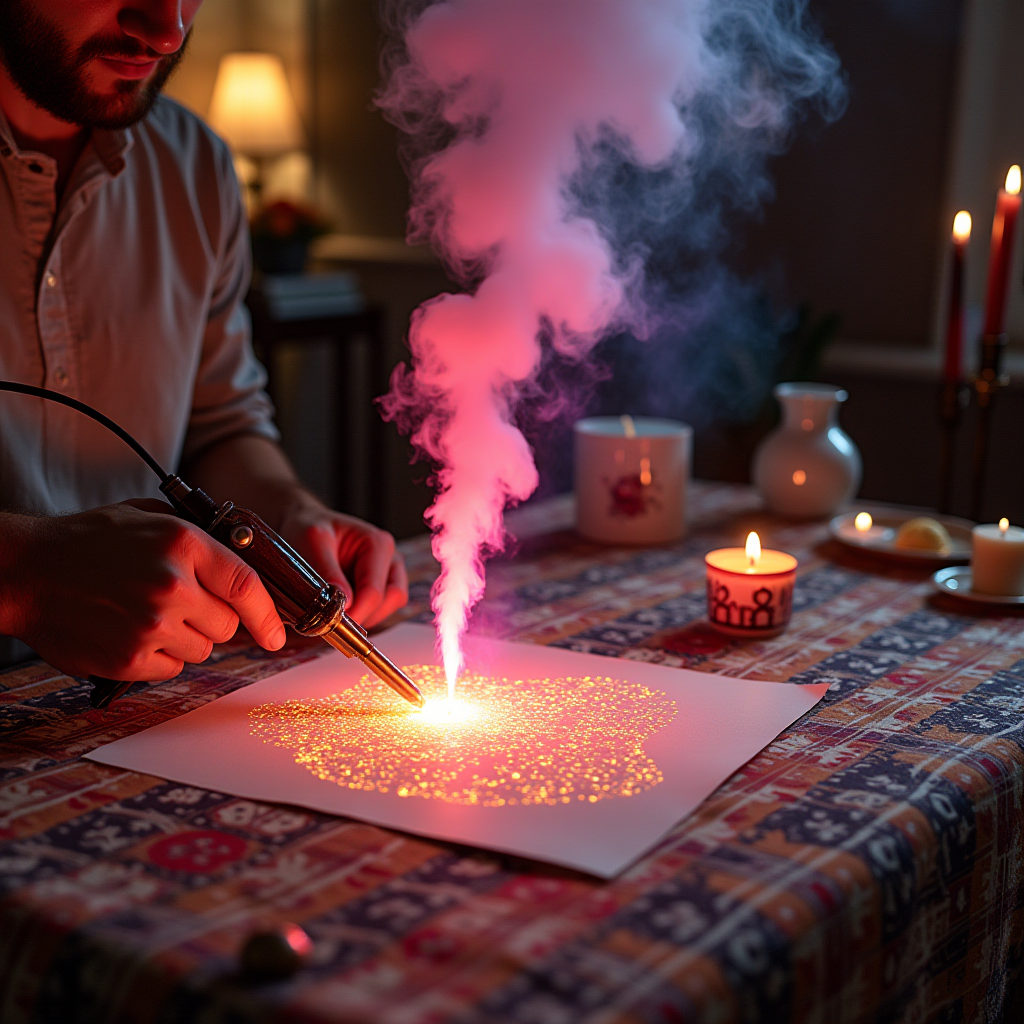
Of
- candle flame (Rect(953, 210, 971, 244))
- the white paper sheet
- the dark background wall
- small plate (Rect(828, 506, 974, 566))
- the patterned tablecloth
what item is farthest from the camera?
the dark background wall

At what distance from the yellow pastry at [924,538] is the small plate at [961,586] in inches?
2.0

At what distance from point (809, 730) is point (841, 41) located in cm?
225

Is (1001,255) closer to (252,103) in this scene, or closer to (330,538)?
(330,538)

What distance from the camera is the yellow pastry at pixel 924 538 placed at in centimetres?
146

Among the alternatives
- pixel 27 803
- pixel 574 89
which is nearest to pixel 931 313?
pixel 574 89

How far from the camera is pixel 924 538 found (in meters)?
1.46

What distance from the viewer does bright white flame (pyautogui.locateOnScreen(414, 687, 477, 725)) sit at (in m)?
0.91

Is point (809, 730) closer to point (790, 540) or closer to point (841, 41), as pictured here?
point (790, 540)

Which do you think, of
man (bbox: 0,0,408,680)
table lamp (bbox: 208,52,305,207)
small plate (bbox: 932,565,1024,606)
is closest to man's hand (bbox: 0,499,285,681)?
man (bbox: 0,0,408,680)

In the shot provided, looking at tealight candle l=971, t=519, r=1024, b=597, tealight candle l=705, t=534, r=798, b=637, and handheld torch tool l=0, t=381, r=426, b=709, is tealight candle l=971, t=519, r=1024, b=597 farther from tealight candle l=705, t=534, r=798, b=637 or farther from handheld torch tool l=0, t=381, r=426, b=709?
handheld torch tool l=0, t=381, r=426, b=709

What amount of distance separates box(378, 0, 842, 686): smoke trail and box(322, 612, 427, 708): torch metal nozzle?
0.16 meters

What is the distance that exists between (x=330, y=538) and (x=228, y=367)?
0.48 metres

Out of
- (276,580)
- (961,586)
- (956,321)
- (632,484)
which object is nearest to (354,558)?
(276,580)

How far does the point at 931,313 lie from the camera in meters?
2.68
